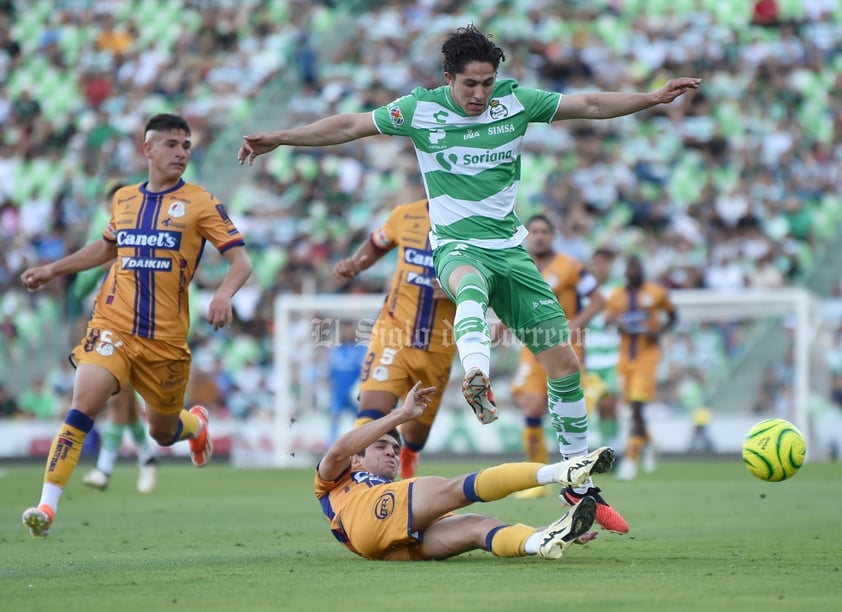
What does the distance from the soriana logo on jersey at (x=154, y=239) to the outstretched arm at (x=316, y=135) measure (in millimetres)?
1659

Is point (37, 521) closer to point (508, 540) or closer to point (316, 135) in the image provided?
point (316, 135)

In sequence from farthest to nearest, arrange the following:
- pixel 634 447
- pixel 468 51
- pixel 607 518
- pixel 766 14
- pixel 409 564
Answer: pixel 766 14
pixel 634 447
pixel 468 51
pixel 607 518
pixel 409 564

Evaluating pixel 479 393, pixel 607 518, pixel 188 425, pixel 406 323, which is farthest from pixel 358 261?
pixel 479 393

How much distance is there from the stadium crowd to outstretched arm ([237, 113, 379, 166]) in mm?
14512

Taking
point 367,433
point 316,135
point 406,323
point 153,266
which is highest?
point 316,135

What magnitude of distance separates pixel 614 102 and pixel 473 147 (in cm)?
92

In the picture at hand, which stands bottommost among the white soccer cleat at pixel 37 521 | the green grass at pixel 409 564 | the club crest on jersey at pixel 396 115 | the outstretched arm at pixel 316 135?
the green grass at pixel 409 564

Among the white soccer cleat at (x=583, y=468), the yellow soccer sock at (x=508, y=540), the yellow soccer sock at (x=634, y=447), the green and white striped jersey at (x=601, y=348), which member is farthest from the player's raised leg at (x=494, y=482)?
the green and white striped jersey at (x=601, y=348)

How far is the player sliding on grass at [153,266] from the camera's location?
9.98m

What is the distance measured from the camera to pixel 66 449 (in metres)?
9.46

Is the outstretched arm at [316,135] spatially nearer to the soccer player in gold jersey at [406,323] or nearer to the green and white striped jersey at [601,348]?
the soccer player in gold jersey at [406,323]

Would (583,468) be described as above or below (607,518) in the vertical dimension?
above

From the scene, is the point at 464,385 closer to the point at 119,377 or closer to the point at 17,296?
the point at 119,377

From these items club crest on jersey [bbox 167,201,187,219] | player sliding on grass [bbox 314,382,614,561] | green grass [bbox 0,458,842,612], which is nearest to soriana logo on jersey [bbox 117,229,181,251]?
club crest on jersey [bbox 167,201,187,219]
